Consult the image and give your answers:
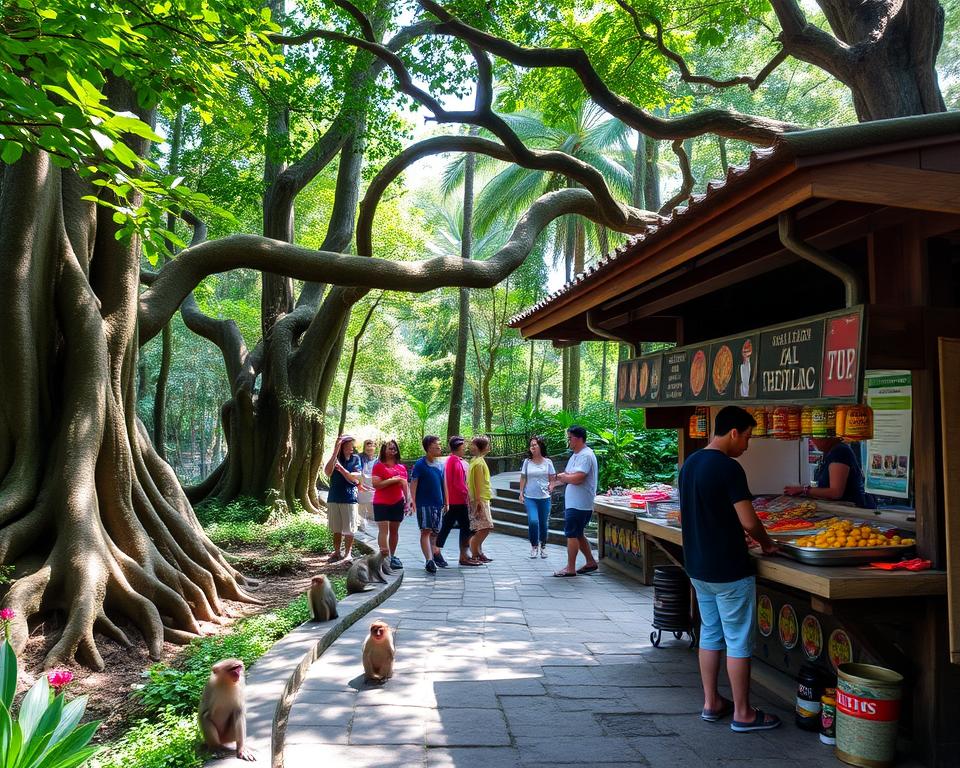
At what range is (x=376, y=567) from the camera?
9.16 meters

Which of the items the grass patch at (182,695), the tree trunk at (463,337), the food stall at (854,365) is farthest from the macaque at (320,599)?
the tree trunk at (463,337)

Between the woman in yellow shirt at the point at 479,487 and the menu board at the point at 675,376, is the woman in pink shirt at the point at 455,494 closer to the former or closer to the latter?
the woman in yellow shirt at the point at 479,487

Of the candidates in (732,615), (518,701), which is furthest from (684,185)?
(518,701)

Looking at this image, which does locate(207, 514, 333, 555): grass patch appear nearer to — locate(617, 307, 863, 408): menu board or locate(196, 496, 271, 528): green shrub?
locate(196, 496, 271, 528): green shrub

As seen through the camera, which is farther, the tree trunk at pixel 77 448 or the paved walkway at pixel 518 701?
the tree trunk at pixel 77 448

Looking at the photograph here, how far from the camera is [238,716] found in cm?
400

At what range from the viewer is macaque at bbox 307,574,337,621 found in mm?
6988

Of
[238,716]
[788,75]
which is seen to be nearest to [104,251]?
[238,716]

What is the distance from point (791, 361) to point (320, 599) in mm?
4781

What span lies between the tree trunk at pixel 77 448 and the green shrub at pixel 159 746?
5.35 ft

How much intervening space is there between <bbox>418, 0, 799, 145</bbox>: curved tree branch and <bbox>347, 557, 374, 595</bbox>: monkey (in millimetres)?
6247

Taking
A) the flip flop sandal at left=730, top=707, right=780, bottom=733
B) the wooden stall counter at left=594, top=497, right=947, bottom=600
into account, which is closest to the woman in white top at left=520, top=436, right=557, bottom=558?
the flip flop sandal at left=730, top=707, right=780, bottom=733

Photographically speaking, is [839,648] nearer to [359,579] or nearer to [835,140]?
[835,140]

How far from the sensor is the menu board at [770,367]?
383cm
